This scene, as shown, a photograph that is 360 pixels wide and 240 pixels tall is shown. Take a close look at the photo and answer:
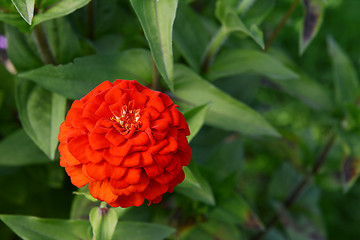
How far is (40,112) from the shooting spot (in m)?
0.78

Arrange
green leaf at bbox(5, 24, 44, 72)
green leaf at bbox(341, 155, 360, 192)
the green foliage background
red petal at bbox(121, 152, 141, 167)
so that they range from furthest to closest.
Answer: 1. green leaf at bbox(341, 155, 360, 192)
2. green leaf at bbox(5, 24, 44, 72)
3. the green foliage background
4. red petal at bbox(121, 152, 141, 167)

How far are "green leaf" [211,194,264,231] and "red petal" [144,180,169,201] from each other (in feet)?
1.37

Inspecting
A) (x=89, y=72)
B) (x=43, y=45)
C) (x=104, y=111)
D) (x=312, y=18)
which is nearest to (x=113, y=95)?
(x=104, y=111)

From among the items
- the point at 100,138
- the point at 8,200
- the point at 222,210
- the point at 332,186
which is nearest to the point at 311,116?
the point at 332,186

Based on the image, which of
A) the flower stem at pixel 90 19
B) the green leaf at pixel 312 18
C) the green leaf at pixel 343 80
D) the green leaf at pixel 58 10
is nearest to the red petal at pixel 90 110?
the green leaf at pixel 58 10

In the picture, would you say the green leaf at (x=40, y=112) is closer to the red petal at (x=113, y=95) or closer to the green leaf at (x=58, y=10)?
the green leaf at (x=58, y=10)

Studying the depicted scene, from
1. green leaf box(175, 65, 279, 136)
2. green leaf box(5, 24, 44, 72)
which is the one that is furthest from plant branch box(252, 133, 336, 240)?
green leaf box(5, 24, 44, 72)

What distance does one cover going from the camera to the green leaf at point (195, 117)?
2.07 ft

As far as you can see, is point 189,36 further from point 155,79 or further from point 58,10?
point 58,10

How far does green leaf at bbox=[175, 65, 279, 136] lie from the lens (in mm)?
746

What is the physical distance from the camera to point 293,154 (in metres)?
1.17

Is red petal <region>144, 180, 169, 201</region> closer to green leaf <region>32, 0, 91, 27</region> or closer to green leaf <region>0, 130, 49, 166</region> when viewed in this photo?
green leaf <region>32, 0, 91, 27</region>

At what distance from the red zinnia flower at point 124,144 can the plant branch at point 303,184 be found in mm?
730

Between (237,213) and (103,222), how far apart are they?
0.40 m
